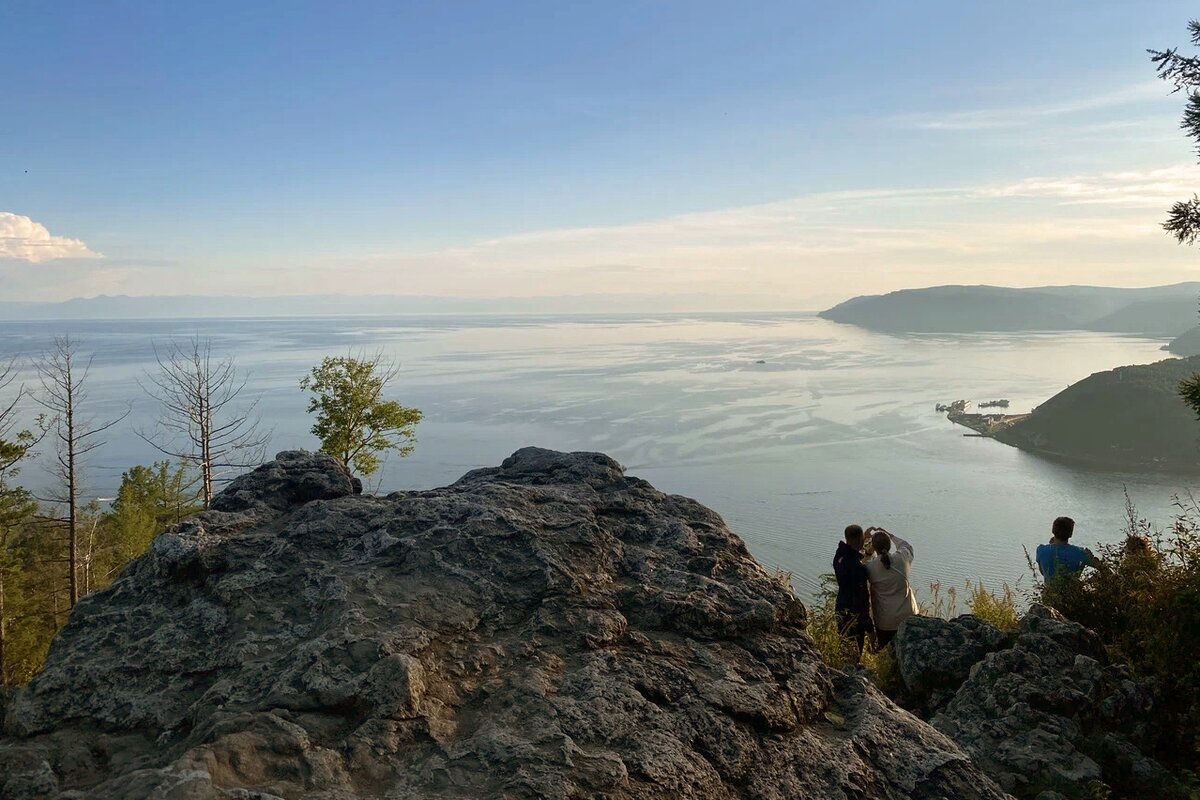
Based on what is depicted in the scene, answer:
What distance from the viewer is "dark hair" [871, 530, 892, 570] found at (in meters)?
8.32

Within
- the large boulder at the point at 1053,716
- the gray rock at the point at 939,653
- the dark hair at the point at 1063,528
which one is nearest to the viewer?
the large boulder at the point at 1053,716

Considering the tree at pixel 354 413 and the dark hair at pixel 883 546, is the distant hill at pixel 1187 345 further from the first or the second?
the dark hair at pixel 883 546

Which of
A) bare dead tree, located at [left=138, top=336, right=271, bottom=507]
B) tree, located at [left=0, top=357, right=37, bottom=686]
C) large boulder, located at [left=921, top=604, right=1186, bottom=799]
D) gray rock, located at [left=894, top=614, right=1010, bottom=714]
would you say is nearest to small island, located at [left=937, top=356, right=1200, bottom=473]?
bare dead tree, located at [left=138, top=336, right=271, bottom=507]

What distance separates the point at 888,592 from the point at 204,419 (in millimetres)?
22700

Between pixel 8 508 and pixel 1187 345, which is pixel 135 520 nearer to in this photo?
pixel 8 508

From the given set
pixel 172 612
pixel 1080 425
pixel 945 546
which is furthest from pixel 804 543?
pixel 1080 425

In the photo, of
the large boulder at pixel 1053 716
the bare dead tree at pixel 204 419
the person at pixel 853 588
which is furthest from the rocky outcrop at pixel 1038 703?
the bare dead tree at pixel 204 419

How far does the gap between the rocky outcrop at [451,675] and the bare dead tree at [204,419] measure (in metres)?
2.84

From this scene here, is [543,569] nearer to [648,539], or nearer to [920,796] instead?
[648,539]

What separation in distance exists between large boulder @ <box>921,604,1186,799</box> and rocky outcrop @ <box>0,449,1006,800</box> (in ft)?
5.70

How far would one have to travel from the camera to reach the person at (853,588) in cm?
835

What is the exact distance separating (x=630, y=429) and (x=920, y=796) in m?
79.0

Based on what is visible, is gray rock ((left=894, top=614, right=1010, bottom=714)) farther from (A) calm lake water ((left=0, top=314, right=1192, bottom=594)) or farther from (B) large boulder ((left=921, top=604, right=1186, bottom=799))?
(A) calm lake water ((left=0, top=314, right=1192, bottom=594))

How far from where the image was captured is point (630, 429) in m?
82.6
